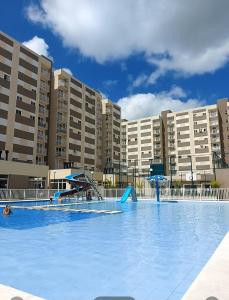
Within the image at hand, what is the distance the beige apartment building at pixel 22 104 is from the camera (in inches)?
1887

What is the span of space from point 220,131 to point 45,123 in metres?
58.0

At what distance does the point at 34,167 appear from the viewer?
44125 mm

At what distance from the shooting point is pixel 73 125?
2542 inches

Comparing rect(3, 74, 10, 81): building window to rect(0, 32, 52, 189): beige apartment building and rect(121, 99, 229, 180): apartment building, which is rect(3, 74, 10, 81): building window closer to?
rect(0, 32, 52, 189): beige apartment building

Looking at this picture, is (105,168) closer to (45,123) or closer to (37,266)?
(45,123)

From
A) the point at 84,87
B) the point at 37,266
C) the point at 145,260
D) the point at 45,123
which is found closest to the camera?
the point at 37,266

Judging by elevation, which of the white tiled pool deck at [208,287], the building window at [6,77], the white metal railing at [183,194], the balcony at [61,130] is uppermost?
the building window at [6,77]

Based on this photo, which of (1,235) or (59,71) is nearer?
(1,235)

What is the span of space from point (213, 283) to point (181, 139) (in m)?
94.0

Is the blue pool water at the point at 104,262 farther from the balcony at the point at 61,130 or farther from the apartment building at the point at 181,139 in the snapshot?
the apartment building at the point at 181,139

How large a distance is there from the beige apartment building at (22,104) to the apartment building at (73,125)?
85.6 inches

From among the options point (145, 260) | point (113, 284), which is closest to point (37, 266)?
point (113, 284)

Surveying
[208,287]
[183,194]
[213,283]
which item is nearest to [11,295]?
[208,287]

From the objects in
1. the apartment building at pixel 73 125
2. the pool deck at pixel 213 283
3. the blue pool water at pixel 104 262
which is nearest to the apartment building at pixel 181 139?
the apartment building at pixel 73 125
